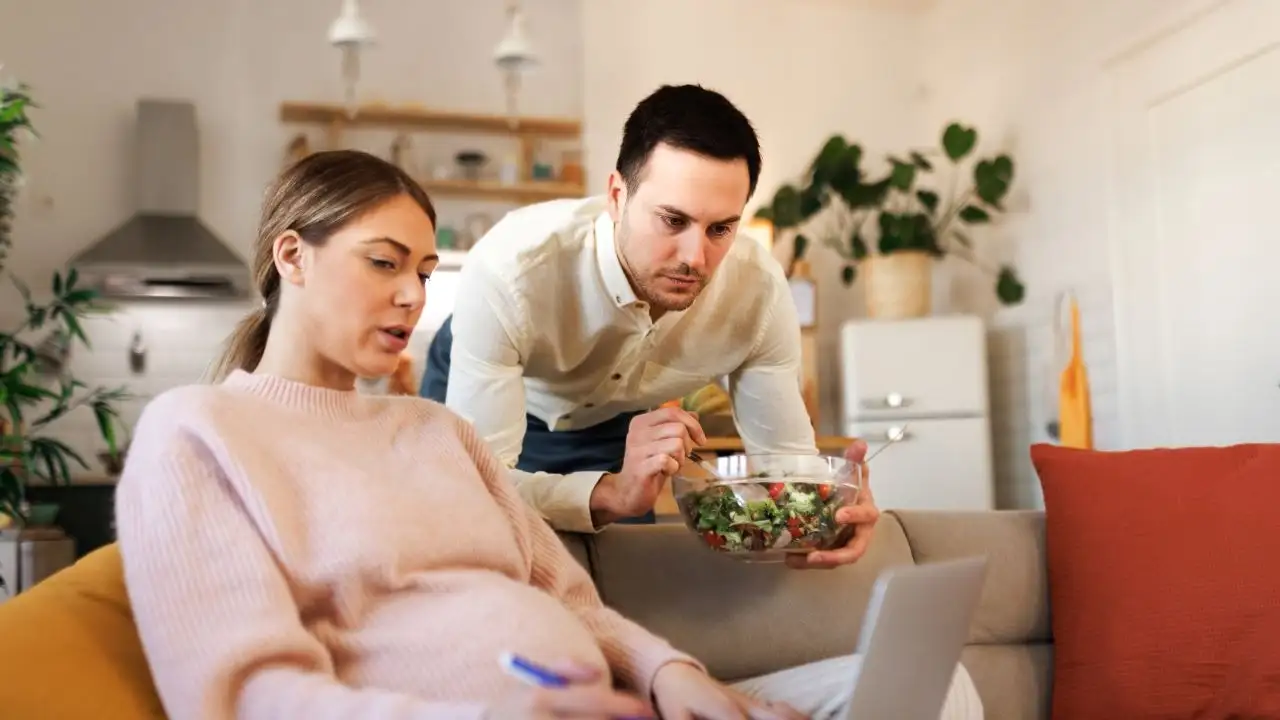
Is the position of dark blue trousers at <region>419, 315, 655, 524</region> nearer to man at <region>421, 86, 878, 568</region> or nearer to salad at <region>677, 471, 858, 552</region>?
man at <region>421, 86, 878, 568</region>

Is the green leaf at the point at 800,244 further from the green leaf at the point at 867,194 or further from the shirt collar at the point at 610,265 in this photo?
the shirt collar at the point at 610,265

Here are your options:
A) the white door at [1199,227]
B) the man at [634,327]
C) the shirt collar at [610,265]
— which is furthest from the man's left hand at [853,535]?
the white door at [1199,227]

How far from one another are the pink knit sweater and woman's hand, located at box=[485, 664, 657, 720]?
3 cm

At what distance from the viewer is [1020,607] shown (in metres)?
1.88

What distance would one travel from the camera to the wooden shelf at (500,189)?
17.1 ft

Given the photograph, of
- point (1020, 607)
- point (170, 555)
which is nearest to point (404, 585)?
point (170, 555)

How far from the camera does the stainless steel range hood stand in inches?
189

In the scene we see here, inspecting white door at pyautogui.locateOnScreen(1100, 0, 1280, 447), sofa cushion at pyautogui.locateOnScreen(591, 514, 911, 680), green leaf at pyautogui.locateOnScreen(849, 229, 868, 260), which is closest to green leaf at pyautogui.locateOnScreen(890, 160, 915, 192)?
green leaf at pyautogui.locateOnScreen(849, 229, 868, 260)

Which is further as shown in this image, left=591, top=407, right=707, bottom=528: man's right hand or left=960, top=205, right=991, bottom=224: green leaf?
left=960, top=205, right=991, bottom=224: green leaf

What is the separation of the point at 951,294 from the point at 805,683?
398 centimetres

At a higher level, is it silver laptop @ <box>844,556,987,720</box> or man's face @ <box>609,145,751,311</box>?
man's face @ <box>609,145,751,311</box>

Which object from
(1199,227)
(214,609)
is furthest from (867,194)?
(214,609)

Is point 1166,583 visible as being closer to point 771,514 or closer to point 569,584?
point 771,514

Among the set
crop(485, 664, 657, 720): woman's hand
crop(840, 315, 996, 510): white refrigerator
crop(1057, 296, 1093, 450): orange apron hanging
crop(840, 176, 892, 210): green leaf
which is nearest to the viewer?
crop(485, 664, 657, 720): woman's hand
